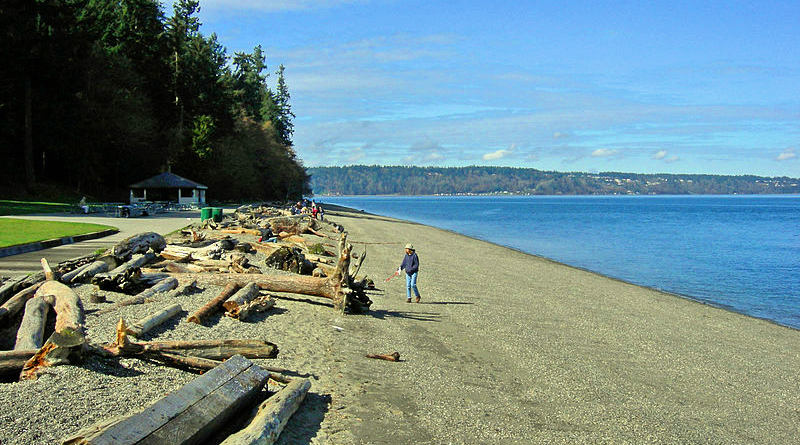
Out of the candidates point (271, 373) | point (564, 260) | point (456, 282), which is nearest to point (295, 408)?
point (271, 373)

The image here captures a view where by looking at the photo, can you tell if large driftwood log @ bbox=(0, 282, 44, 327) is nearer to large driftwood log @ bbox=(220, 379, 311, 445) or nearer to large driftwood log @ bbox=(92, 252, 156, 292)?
large driftwood log @ bbox=(92, 252, 156, 292)

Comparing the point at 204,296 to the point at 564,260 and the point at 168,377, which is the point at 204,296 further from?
the point at 564,260

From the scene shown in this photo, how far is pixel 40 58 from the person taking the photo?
45.7 metres

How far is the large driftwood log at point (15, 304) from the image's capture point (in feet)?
28.9

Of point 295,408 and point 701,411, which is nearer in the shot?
point 295,408

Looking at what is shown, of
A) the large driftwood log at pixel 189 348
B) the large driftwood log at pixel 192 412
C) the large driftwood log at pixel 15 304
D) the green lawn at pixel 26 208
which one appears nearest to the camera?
the large driftwood log at pixel 192 412

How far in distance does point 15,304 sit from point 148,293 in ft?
8.18

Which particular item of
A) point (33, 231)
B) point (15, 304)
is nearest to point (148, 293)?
point (15, 304)

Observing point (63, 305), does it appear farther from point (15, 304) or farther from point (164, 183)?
point (164, 183)

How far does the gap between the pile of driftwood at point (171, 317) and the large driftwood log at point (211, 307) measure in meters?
0.02

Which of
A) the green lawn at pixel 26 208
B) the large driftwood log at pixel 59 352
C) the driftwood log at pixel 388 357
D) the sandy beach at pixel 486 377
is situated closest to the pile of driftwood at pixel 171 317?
the large driftwood log at pixel 59 352

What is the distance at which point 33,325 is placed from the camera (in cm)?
803

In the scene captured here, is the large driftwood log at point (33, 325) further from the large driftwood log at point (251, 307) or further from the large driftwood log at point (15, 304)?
the large driftwood log at point (251, 307)

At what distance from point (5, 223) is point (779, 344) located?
27.4m
